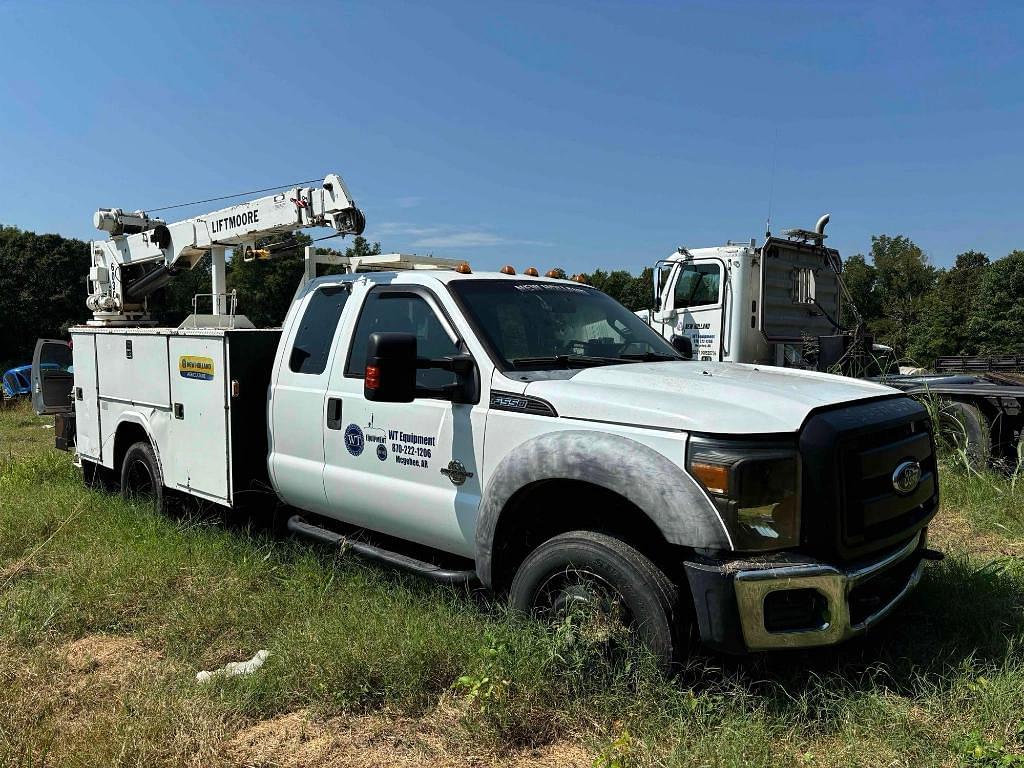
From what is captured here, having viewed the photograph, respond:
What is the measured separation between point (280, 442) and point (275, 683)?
179cm

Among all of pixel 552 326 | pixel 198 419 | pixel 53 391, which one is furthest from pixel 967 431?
pixel 53 391

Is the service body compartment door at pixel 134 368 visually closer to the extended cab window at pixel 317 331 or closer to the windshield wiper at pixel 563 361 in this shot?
the extended cab window at pixel 317 331

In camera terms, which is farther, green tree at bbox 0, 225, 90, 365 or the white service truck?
green tree at bbox 0, 225, 90, 365

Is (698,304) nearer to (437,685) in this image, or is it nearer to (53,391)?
(53,391)

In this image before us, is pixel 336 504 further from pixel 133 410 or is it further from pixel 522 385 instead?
pixel 133 410

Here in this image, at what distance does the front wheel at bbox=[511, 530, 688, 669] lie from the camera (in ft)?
9.87

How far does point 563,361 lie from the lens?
13.0 ft

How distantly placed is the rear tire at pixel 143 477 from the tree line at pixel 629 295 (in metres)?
19.5

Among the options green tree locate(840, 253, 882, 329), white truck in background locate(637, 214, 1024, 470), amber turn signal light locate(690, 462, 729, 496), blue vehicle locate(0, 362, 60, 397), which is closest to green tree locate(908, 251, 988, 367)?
green tree locate(840, 253, 882, 329)

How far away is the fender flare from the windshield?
0.57 m

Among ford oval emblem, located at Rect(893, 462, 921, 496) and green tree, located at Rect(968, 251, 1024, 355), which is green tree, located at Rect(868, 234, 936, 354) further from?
ford oval emblem, located at Rect(893, 462, 921, 496)

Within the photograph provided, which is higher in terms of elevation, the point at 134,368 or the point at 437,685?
the point at 134,368

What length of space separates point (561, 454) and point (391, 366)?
845mm

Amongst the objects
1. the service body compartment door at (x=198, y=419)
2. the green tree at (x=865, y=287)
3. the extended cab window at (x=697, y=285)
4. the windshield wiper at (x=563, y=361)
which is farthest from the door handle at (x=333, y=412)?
the green tree at (x=865, y=287)
